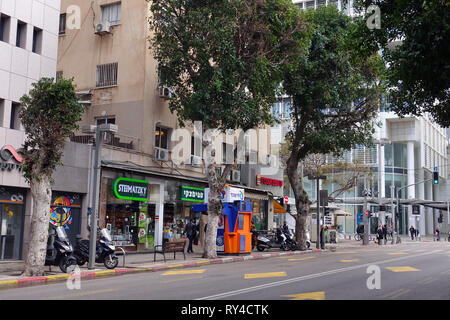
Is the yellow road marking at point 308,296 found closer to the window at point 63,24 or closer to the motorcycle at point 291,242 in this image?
the motorcycle at point 291,242

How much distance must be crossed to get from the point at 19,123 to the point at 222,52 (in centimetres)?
891

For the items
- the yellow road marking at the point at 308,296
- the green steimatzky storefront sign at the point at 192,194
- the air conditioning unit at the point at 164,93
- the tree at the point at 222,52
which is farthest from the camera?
the green steimatzky storefront sign at the point at 192,194

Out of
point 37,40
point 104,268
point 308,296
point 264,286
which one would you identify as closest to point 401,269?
point 264,286

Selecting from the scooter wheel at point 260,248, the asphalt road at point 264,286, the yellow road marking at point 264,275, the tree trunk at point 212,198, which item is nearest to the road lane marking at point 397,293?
the asphalt road at point 264,286

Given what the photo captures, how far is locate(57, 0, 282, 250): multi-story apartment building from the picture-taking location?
2441 centimetres

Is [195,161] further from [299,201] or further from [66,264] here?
[66,264]

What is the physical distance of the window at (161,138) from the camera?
26859 millimetres

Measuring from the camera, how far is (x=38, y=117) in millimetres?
15156

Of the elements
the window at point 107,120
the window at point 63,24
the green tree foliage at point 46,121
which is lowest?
the green tree foliage at point 46,121

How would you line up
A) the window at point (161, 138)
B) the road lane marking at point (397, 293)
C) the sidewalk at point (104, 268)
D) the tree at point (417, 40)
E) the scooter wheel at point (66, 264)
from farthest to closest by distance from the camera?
the window at point (161, 138)
the scooter wheel at point (66, 264)
the sidewalk at point (104, 268)
the tree at point (417, 40)
the road lane marking at point (397, 293)

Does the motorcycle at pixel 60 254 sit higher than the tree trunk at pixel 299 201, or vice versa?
the tree trunk at pixel 299 201

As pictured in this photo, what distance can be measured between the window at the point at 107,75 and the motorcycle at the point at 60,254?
41.7 ft

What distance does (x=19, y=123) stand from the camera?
20000mm
